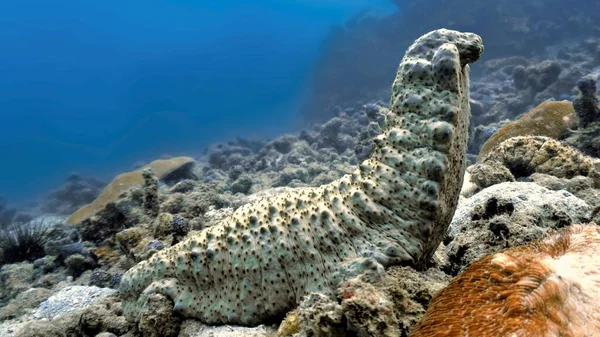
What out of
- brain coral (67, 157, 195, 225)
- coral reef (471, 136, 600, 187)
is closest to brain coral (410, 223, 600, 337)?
coral reef (471, 136, 600, 187)

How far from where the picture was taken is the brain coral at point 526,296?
3.56ft

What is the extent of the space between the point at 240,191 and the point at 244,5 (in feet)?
409

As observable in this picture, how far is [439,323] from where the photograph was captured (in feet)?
4.04

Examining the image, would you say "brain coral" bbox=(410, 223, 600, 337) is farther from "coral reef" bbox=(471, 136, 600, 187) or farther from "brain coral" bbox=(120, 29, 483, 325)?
"coral reef" bbox=(471, 136, 600, 187)

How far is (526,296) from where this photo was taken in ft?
3.81

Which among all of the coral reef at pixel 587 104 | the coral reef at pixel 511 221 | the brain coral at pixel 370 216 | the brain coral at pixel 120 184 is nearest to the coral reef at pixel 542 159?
the coral reef at pixel 511 221

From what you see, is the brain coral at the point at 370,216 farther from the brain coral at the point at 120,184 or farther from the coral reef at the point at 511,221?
the brain coral at the point at 120,184

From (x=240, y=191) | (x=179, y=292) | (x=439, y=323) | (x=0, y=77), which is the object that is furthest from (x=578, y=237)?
(x=0, y=77)

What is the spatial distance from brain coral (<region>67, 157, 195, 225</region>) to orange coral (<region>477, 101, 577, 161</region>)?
7733 millimetres

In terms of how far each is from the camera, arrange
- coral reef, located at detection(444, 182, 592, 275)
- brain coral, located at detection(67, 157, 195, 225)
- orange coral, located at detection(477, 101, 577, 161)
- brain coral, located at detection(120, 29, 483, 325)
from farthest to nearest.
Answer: brain coral, located at detection(67, 157, 195, 225) < orange coral, located at detection(477, 101, 577, 161) < coral reef, located at detection(444, 182, 592, 275) < brain coral, located at detection(120, 29, 483, 325)

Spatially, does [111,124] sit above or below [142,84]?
below

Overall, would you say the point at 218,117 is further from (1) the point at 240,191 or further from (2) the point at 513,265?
(2) the point at 513,265

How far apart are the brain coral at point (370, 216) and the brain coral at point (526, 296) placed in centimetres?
65

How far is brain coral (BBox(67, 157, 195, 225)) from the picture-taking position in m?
9.29
